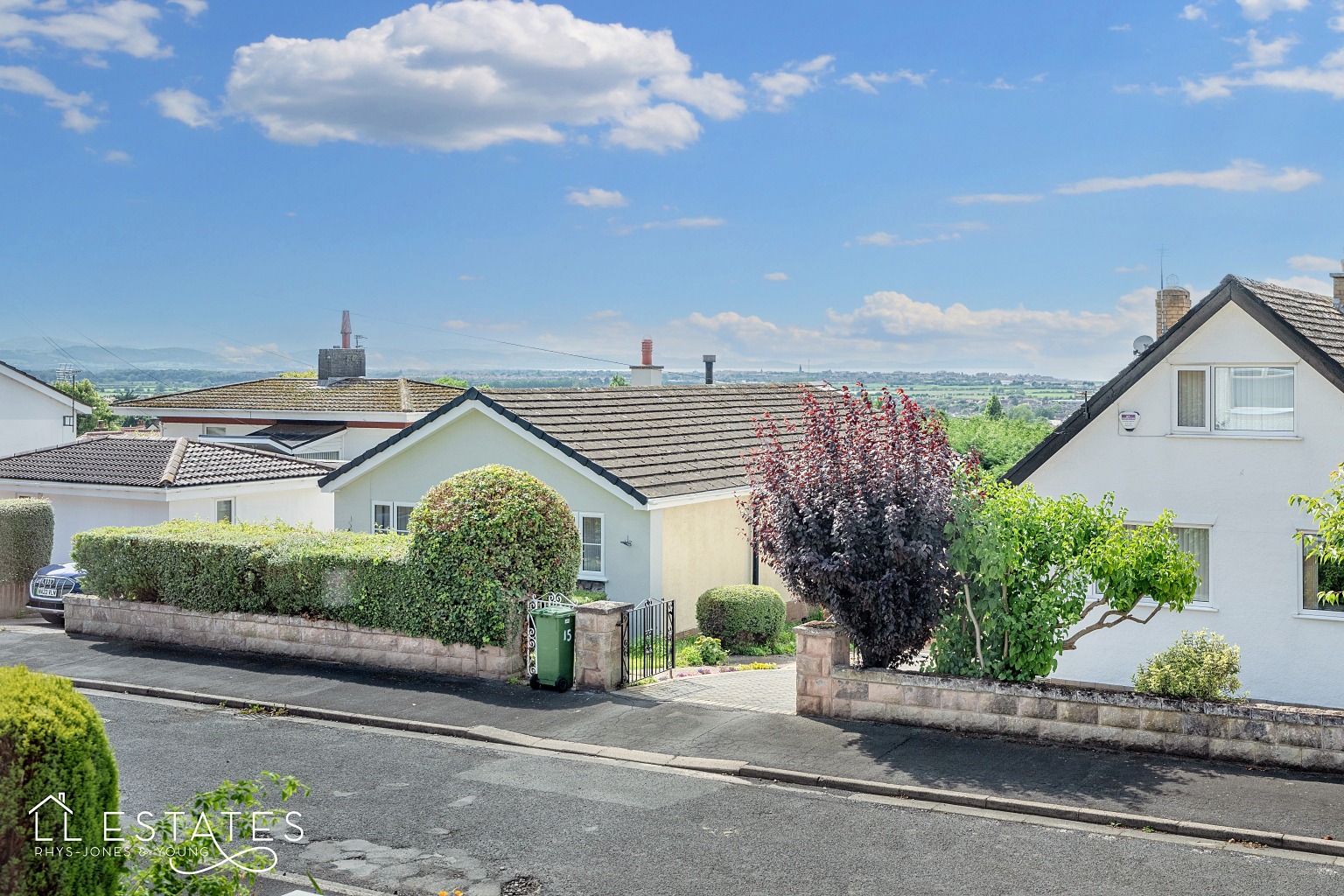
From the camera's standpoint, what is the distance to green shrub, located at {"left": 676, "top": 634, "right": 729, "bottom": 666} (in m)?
19.3

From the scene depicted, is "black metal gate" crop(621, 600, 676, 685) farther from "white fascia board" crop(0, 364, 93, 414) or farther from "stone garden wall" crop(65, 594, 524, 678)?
"white fascia board" crop(0, 364, 93, 414)

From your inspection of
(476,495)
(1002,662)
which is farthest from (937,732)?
(476,495)

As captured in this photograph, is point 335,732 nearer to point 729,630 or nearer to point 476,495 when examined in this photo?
point 476,495

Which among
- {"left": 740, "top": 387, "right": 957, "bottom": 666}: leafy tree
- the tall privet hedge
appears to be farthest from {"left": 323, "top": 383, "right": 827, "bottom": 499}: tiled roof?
{"left": 740, "top": 387, "right": 957, "bottom": 666}: leafy tree

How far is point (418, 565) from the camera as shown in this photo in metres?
16.7

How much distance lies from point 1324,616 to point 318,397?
35.6 m

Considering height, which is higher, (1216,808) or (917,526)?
(917,526)

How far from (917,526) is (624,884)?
6061 millimetres

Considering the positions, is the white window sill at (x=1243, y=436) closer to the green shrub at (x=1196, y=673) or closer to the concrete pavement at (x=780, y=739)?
the green shrub at (x=1196, y=673)

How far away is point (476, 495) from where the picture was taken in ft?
53.8

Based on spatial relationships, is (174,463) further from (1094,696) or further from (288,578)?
(1094,696)

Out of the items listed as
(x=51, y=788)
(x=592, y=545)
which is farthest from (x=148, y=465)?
(x=51, y=788)

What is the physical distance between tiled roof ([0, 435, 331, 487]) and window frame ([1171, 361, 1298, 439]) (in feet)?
62.6

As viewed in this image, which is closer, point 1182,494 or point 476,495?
point 476,495
